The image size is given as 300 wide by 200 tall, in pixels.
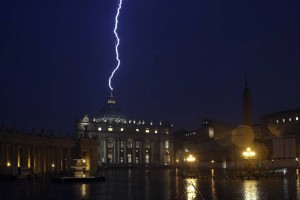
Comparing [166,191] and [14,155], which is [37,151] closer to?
[14,155]

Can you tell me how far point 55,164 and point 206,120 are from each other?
328ft

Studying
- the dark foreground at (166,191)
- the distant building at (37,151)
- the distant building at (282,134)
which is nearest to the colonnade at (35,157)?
the distant building at (37,151)

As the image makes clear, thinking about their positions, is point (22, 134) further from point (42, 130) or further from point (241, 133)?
point (241, 133)

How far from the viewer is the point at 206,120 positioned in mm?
177625

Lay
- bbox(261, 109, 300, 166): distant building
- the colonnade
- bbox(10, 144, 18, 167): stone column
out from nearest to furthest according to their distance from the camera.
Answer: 1. the colonnade
2. bbox(10, 144, 18, 167): stone column
3. bbox(261, 109, 300, 166): distant building

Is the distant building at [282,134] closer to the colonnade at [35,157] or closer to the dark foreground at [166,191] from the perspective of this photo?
the colonnade at [35,157]

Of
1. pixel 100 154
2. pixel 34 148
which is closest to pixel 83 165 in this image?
pixel 34 148

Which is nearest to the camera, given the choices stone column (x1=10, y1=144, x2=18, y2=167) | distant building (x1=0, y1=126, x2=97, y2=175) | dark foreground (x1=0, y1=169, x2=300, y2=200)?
dark foreground (x1=0, y1=169, x2=300, y2=200)

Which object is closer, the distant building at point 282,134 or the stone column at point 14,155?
the stone column at point 14,155

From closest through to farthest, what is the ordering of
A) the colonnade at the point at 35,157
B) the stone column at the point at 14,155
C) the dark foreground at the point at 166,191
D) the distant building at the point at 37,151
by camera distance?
the dark foreground at the point at 166,191 → the distant building at the point at 37,151 → the colonnade at the point at 35,157 → the stone column at the point at 14,155

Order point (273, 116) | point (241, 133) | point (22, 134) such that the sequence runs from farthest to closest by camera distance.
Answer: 1. point (273, 116)
2. point (241, 133)
3. point (22, 134)

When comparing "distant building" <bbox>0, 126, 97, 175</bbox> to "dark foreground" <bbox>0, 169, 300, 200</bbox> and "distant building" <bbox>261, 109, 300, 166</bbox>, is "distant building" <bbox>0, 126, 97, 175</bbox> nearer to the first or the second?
"dark foreground" <bbox>0, 169, 300, 200</bbox>

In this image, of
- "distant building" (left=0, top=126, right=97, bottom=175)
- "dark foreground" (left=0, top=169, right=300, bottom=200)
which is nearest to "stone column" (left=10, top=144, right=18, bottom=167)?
"distant building" (left=0, top=126, right=97, bottom=175)

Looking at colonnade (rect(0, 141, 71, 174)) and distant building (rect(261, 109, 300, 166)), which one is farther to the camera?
distant building (rect(261, 109, 300, 166))
